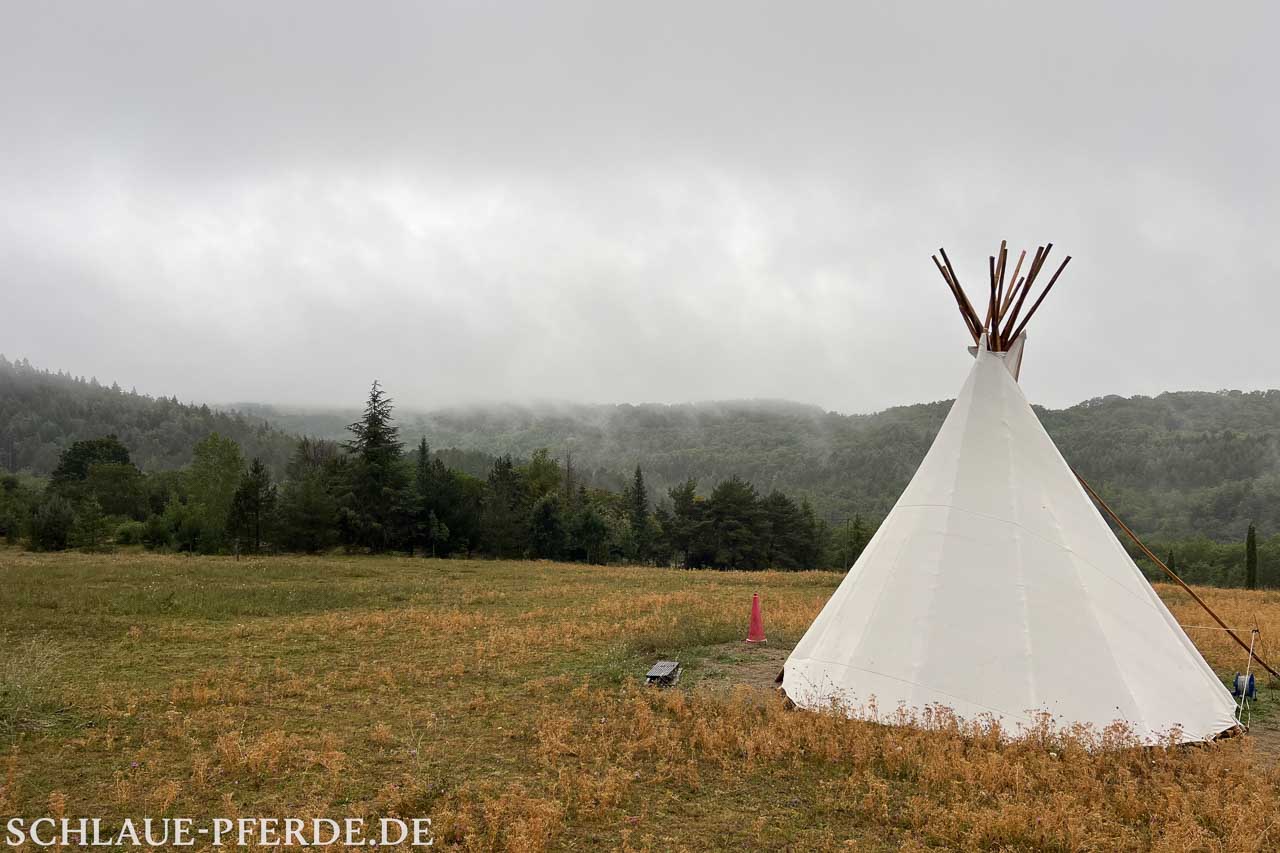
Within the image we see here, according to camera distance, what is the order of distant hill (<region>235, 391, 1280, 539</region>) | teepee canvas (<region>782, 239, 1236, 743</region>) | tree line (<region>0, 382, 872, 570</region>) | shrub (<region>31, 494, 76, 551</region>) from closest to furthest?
teepee canvas (<region>782, 239, 1236, 743</region>) → shrub (<region>31, 494, 76, 551</region>) → tree line (<region>0, 382, 872, 570</region>) → distant hill (<region>235, 391, 1280, 539</region>)

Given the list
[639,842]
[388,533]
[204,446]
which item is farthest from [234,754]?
[204,446]

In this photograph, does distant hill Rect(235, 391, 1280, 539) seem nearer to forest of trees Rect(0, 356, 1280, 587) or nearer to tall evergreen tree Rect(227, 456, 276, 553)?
forest of trees Rect(0, 356, 1280, 587)

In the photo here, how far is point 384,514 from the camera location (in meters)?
39.2

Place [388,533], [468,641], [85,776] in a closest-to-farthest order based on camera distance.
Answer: [85,776]
[468,641]
[388,533]

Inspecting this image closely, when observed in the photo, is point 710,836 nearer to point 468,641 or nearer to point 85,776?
point 85,776

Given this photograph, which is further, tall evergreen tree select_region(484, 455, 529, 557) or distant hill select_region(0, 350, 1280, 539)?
distant hill select_region(0, 350, 1280, 539)

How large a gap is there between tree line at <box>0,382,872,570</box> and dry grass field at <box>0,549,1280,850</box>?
942 inches

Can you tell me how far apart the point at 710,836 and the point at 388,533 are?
36886 mm

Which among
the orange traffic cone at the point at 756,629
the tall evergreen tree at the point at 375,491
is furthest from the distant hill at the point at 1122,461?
the orange traffic cone at the point at 756,629

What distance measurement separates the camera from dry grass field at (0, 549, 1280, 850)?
5.29 meters

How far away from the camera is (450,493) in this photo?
1655 inches

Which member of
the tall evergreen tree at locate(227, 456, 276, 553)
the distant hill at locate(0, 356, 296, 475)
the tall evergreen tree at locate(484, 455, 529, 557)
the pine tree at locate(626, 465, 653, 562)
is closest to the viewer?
the tall evergreen tree at locate(227, 456, 276, 553)

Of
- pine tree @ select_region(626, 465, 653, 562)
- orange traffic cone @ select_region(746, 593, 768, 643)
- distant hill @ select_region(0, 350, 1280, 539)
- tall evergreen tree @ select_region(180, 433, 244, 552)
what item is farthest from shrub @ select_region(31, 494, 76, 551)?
distant hill @ select_region(0, 350, 1280, 539)

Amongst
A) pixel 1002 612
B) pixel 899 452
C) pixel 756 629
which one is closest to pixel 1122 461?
pixel 899 452
